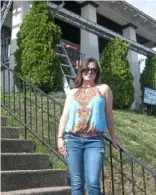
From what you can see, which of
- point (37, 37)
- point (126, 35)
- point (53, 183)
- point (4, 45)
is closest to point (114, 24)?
point (126, 35)

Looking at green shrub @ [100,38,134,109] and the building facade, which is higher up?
the building facade

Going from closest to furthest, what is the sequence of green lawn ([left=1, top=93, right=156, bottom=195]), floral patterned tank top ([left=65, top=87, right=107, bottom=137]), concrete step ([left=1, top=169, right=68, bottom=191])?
floral patterned tank top ([left=65, top=87, right=107, bottom=137]), concrete step ([left=1, top=169, right=68, bottom=191]), green lawn ([left=1, top=93, right=156, bottom=195])

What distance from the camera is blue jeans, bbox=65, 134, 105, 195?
2.99 meters

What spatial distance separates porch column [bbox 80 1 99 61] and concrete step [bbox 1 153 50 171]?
9165 millimetres

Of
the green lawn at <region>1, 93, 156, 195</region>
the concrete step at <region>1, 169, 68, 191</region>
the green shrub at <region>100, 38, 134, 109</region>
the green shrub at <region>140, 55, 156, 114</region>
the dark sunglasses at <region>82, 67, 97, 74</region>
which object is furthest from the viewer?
the green shrub at <region>140, 55, 156, 114</region>

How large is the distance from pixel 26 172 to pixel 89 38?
10101mm

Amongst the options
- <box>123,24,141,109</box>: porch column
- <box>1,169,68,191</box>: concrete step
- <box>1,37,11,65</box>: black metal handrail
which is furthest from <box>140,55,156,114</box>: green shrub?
<box>1,169,68,191</box>: concrete step

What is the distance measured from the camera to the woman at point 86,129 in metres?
3.02

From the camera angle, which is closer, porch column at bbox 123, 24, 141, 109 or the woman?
the woman

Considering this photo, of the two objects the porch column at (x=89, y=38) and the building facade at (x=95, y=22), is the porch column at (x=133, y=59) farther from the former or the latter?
the porch column at (x=89, y=38)

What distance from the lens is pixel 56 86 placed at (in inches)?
387

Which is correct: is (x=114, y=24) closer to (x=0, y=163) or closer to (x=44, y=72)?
(x=44, y=72)

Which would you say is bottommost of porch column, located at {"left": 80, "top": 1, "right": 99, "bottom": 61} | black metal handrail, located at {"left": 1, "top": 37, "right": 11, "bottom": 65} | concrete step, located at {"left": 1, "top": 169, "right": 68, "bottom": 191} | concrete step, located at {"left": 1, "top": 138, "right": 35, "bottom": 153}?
concrete step, located at {"left": 1, "top": 169, "right": 68, "bottom": 191}

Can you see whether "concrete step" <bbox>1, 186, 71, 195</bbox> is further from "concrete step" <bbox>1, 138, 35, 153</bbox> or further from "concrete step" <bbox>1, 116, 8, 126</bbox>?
"concrete step" <bbox>1, 116, 8, 126</bbox>
